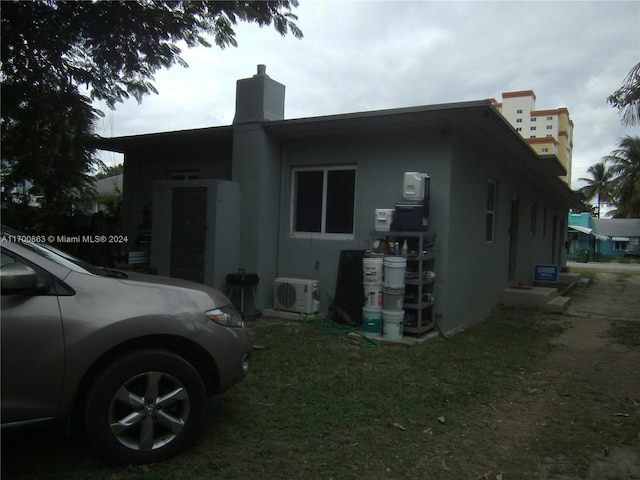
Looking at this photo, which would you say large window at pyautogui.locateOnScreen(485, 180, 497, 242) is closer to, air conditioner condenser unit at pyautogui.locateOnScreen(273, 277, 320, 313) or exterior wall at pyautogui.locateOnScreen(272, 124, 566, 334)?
exterior wall at pyautogui.locateOnScreen(272, 124, 566, 334)

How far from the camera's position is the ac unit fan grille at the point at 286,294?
7855 mm

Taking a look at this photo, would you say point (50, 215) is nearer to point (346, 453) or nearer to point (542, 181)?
point (346, 453)

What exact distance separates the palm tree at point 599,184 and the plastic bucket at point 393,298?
4419 cm

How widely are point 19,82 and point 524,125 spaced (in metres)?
21.0


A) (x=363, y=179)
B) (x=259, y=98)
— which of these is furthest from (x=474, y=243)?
(x=259, y=98)

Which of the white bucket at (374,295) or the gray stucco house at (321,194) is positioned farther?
the gray stucco house at (321,194)

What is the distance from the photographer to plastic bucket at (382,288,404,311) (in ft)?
21.1

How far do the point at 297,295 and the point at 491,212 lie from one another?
14.3ft

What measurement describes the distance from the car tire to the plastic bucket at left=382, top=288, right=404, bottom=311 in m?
3.71

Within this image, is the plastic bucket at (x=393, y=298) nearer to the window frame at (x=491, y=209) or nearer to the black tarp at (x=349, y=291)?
the black tarp at (x=349, y=291)

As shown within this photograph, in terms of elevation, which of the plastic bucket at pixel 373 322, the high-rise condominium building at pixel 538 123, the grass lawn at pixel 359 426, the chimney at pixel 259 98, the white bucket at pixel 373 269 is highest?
the high-rise condominium building at pixel 538 123

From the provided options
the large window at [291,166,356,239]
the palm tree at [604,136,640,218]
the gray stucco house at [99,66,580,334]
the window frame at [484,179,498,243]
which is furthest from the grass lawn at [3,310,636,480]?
the palm tree at [604,136,640,218]

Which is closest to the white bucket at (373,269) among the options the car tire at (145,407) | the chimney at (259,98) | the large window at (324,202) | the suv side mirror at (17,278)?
the large window at (324,202)

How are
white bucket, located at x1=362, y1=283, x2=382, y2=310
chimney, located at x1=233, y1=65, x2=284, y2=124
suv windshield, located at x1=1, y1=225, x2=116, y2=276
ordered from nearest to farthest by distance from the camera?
suv windshield, located at x1=1, y1=225, x2=116, y2=276 < white bucket, located at x1=362, y1=283, x2=382, y2=310 < chimney, located at x1=233, y1=65, x2=284, y2=124
